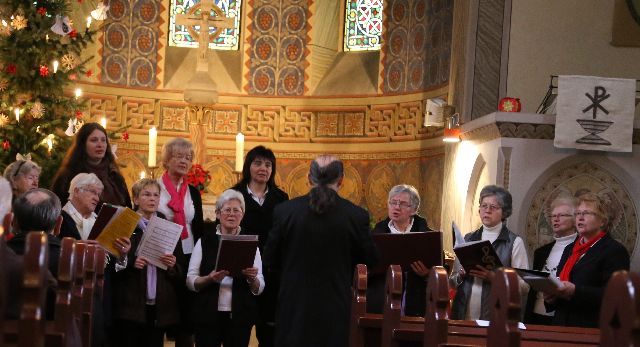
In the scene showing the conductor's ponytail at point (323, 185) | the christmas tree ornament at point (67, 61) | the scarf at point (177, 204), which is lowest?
the scarf at point (177, 204)

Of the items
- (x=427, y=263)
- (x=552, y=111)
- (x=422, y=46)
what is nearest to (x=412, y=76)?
(x=422, y=46)

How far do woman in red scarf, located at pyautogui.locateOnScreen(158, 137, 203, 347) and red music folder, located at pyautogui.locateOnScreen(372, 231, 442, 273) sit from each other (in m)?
1.24

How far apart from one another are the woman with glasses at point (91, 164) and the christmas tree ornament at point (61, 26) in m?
3.31

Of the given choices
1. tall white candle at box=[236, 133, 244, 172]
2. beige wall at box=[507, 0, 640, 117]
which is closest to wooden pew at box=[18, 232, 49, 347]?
tall white candle at box=[236, 133, 244, 172]

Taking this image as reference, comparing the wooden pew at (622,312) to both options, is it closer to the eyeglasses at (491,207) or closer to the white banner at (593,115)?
the eyeglasses at (491,207)

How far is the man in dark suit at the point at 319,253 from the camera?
475 cm

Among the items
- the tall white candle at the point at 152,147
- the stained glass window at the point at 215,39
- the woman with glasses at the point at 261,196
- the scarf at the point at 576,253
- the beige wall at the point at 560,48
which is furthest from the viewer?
the stained glass window at the point at 215,39

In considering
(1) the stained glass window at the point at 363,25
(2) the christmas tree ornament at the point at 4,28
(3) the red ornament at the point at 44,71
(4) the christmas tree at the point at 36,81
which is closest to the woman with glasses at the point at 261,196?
(4) the christmas tree at the point at 36,81

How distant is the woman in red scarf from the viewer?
594 centimetres

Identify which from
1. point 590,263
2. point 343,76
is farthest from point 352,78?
point 590,263

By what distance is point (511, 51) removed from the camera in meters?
10.1

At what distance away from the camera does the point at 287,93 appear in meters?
13.3

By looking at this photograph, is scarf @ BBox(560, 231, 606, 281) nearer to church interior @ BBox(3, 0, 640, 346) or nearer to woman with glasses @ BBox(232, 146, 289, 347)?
woman with glasses @ BBox(232, 146, 289, 347)

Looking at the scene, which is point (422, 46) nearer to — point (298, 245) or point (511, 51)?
point (511, 51)
